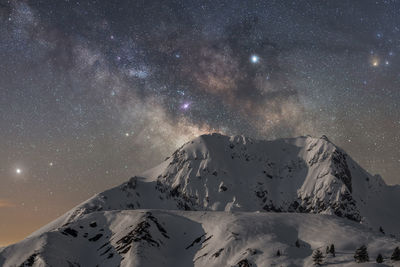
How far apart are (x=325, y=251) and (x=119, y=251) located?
194 feet

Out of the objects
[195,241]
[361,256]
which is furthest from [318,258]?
[195,241]

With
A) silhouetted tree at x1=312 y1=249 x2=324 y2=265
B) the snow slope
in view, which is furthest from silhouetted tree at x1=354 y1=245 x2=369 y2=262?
silhouetted tree at x1=312 y1=249 x2=324 y2=265

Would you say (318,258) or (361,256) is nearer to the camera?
(361,256)

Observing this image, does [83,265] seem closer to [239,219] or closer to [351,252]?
[239,219]

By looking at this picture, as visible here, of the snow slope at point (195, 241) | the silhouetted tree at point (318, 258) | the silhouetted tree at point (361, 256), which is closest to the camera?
the silhouetted tree at point (361, 256)

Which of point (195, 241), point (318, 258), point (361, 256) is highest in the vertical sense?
point (195, 241)

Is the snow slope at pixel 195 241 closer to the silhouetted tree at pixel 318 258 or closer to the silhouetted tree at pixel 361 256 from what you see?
the silhouetted tree at pixel 318 258

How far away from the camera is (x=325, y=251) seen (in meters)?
95.4

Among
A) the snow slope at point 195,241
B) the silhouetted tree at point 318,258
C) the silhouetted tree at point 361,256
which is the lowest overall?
the silhouetted tree at point 361,256

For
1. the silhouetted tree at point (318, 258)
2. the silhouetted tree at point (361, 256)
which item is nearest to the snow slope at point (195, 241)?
the silhouetted tree at point (318, 258)

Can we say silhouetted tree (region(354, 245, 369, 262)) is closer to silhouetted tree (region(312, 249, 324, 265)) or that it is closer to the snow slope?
the snow slope

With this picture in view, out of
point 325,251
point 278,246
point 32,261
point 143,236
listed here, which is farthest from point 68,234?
point 325,251

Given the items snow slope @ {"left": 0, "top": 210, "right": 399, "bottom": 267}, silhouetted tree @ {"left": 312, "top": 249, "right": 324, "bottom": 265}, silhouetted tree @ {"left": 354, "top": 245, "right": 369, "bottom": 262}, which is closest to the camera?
silhouetted tree @ {"left": 354, "top": 245, "right": 369, "bottom": 262}

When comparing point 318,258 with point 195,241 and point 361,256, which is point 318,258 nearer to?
point 361,256
